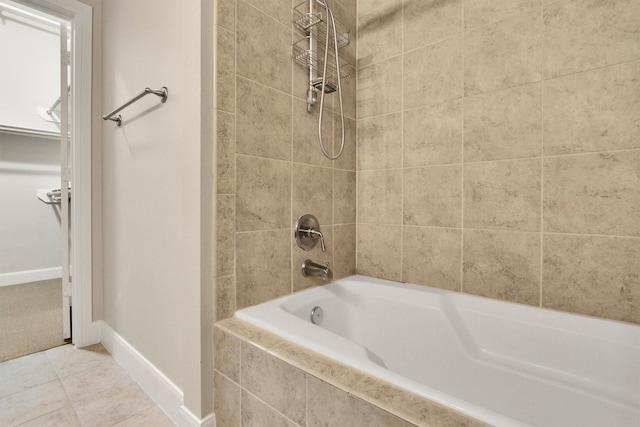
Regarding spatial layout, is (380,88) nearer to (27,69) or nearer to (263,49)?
(263,49)

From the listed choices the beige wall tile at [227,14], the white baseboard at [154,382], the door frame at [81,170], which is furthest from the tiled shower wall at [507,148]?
the door frame at [81,170]

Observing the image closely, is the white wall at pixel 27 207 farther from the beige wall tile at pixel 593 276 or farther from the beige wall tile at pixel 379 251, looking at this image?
the beige wall tile at pixel 593 276

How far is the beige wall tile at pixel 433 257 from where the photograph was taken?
128 cm

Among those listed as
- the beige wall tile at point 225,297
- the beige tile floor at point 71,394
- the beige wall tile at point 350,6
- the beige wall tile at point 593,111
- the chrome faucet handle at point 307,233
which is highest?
the beige wall tile at point 350,6

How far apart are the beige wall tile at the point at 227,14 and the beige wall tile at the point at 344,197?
0.77m

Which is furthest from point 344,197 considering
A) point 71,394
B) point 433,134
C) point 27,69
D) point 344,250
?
point 27,69

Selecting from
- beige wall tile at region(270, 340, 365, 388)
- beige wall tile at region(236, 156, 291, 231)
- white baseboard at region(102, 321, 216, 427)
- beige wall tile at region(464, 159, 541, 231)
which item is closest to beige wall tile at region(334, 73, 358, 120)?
beige wall tile at region(236, 156, 291, 231)

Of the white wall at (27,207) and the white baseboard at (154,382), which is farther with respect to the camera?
the white wall at (27,207)

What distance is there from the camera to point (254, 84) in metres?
1.09

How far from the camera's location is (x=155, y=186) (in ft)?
4.04

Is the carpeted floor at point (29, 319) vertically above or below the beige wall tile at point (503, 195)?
below

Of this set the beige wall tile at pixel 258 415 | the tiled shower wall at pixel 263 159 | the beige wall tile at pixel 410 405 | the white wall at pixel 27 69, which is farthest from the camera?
the white wall at pixel 27 69

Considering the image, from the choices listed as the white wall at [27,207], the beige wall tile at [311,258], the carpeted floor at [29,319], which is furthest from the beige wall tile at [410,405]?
the white wall at [27,207]

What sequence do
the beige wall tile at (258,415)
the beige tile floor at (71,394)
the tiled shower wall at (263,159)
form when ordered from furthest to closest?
the beige tile floor at (71,394)
the tiled shower wall at (263,159)
the beige wall tile at (258,415)
